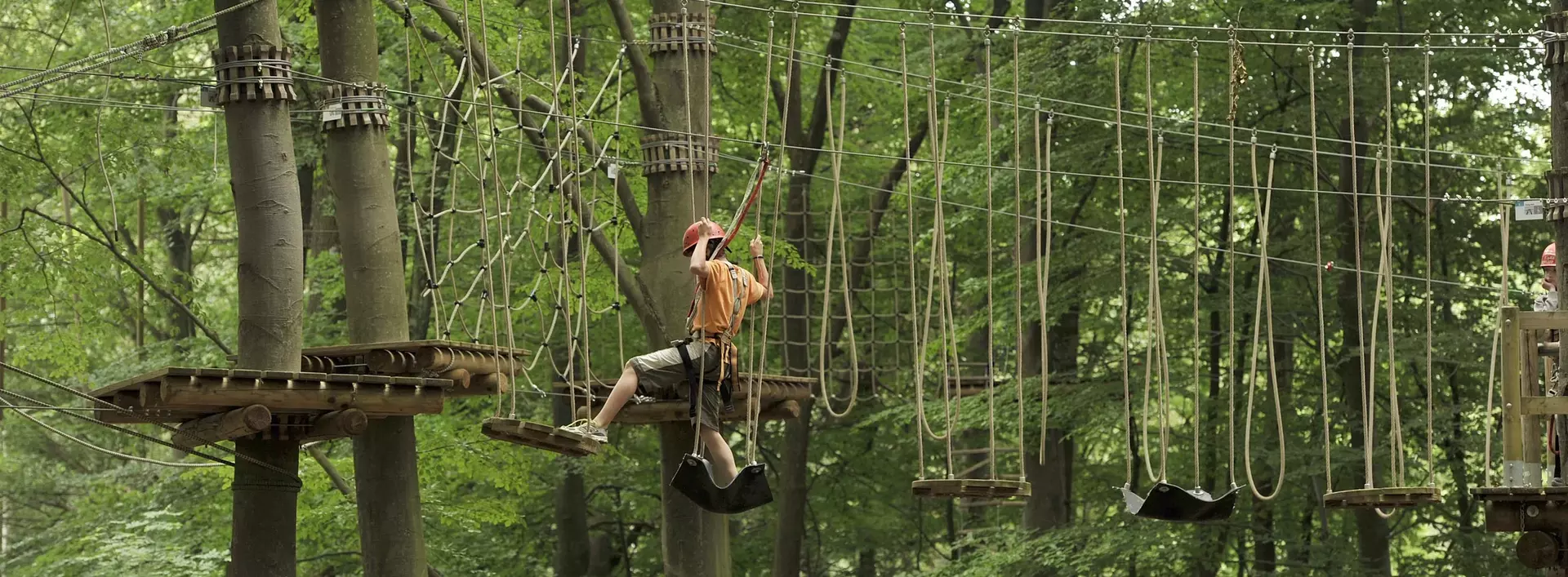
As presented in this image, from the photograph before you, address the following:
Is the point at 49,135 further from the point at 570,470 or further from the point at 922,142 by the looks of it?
the point at 922,142

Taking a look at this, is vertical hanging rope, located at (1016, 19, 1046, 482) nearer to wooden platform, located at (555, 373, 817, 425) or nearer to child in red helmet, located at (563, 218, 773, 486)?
child in red helmet, located at (563, 218, 773, 486)

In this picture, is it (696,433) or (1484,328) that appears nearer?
(696,433)

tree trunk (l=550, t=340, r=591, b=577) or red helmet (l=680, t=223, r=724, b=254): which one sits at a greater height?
red helmet (l=680, t=223, r=724, b=254)

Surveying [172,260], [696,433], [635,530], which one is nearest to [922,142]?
[635,530]

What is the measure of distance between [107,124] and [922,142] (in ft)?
27.0

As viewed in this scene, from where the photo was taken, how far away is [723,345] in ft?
26.7

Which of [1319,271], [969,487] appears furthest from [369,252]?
[1319,271]

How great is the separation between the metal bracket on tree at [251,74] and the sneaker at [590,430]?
2387 mm

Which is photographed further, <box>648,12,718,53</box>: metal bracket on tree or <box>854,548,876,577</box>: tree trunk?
<box>854,548,876,577</box>: tree trunk

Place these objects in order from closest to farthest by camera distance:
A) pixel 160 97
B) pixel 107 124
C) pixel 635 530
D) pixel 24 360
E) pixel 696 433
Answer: pixel 696 433 < pixel 107 124 < pixel 24 360 < pixel 160 97 < pixel 635 530

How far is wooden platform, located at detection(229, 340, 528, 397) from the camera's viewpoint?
8805 mm

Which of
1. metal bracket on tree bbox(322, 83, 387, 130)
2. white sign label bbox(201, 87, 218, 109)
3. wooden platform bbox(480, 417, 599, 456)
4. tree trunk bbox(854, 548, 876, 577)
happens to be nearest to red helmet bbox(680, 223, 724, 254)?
wooden platform bbox(480, 417, 599, 456)

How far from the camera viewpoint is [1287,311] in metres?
14.8

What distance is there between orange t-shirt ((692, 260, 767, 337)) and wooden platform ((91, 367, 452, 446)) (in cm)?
135
